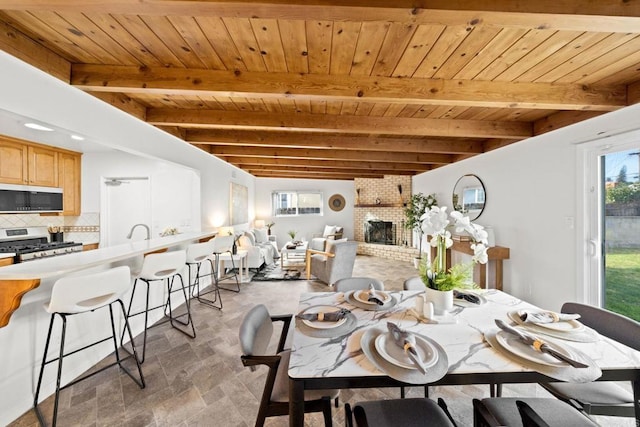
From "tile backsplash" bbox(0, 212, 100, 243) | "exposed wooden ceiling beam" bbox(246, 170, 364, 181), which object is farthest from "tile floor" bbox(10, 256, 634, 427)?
"exposed wooden ceiling beam" bbox(246, 170, 364, 181)

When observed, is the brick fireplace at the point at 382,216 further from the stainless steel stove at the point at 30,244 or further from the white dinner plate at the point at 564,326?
the stainless steel stove at the point at 30,244

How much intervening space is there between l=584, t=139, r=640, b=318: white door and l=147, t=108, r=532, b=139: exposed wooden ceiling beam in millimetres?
810

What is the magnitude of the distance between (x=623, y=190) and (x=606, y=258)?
2.23 feet

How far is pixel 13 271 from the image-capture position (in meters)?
1.40

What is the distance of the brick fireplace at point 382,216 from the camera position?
21.4 feet

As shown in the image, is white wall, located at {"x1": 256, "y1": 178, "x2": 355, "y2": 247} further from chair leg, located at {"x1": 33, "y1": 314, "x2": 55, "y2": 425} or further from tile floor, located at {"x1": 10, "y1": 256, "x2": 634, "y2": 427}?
chair leg, located at {"x1": 33, "y1": 314, "x2": 55, "y2": 425}

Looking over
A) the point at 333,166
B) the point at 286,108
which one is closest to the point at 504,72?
the point at 286,108

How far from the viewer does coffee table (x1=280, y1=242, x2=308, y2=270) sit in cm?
488

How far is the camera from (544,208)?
2.81 meters

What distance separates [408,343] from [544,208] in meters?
3.06

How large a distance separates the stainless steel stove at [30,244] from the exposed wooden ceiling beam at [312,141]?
7.54 ft

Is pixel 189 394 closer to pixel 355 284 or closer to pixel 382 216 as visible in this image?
pixel 355 284

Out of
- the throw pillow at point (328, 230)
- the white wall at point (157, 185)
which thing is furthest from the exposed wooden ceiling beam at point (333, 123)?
the throw pillow at point (328, 230)

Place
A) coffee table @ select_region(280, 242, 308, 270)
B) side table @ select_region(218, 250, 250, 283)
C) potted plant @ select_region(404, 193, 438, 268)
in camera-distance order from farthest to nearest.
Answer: potted plant @ select_region(404, 193, 438, 268)
coffee table @ select_region(280, 242, 308, 270)
side table @ select_region(218, 250, 250, 283)
